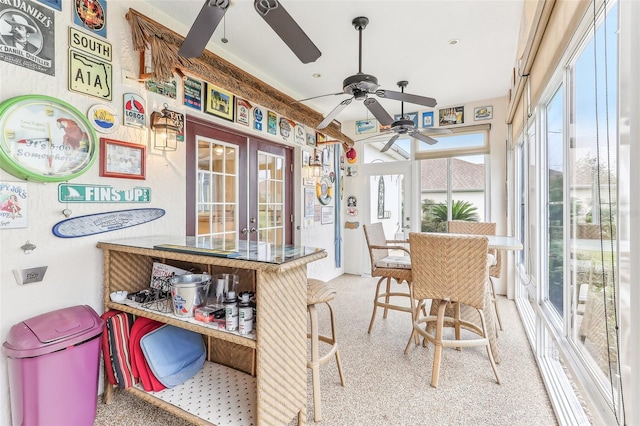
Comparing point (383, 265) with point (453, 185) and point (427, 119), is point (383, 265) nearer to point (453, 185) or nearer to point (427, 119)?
point (453, 185)

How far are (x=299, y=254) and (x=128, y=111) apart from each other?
168cm

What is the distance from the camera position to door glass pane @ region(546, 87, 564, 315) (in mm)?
2178

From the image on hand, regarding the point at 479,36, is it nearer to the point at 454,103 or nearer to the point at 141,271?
the point at 454,103

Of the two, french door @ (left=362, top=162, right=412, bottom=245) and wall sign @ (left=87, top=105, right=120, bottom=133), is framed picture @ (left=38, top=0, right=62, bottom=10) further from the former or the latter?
french door @ (left=362, top=162, right=412, bottom=245)

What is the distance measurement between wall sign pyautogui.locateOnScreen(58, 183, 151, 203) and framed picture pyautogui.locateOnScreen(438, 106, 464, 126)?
4237 millimetres

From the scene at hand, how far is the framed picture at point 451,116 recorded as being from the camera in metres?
4.57

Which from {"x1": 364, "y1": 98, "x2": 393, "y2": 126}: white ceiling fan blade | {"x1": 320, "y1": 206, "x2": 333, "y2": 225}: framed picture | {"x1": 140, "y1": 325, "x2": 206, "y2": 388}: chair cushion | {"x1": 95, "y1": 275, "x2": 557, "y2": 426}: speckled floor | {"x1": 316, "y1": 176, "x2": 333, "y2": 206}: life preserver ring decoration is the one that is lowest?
{"x1": 95, "y1": 275, "x2": 557, "y2": 426}: speckled floor

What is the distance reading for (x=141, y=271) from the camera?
6.97 ft

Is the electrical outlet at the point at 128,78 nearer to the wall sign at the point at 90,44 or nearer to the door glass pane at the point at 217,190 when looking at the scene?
the wall sign at the point at 90,44

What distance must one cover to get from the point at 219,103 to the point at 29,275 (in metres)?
1.99

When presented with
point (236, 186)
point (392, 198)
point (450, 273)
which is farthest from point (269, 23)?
point (392, 198)

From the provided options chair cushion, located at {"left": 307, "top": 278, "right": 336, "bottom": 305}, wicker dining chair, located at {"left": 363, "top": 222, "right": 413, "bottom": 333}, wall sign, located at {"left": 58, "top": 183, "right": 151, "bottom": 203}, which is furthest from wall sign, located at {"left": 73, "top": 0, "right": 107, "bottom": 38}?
wicker dining chair, located at {"left": 363, "top": 222, "right": 413, "bottom": 333}

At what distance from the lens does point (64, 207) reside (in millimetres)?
1812

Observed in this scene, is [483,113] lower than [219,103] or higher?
higher
